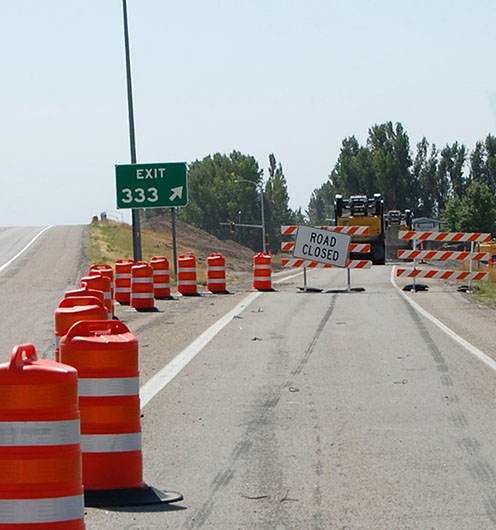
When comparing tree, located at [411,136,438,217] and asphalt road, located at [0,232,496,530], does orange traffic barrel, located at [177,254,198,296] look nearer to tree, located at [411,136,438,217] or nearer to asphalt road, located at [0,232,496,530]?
asphalt road, located at [0,232,496,530]

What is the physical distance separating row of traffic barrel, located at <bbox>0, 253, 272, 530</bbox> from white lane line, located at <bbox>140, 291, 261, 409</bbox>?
163 cm

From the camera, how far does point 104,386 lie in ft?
21.6

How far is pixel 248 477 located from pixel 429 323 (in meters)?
11.6

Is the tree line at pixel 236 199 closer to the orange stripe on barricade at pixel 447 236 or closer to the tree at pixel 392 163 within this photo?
the tree at pixel 392 163

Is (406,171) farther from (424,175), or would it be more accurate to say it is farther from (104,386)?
(104,386)

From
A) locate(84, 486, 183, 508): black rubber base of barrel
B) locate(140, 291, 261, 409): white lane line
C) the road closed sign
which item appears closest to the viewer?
locate(84, 486, 183, 508): black rubber base of barrel

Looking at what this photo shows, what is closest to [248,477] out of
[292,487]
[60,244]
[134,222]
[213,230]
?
[292,487]

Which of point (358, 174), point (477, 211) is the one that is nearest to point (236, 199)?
point (358, 174)

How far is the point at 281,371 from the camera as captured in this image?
1231 cm

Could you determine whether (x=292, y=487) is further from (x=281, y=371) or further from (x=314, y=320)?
(x=314, y=320)

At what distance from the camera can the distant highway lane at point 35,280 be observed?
17.2 metres

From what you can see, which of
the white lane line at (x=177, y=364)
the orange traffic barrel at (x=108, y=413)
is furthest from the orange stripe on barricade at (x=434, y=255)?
the orange traffic barrel at (x=108, y=413)

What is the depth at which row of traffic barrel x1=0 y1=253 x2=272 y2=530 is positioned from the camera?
488 centimetres

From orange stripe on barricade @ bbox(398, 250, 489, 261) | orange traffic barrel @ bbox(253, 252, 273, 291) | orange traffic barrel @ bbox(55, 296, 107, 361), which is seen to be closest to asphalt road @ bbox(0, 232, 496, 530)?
orange traffic barrel @ bbox(55, 296, 107, 361)
